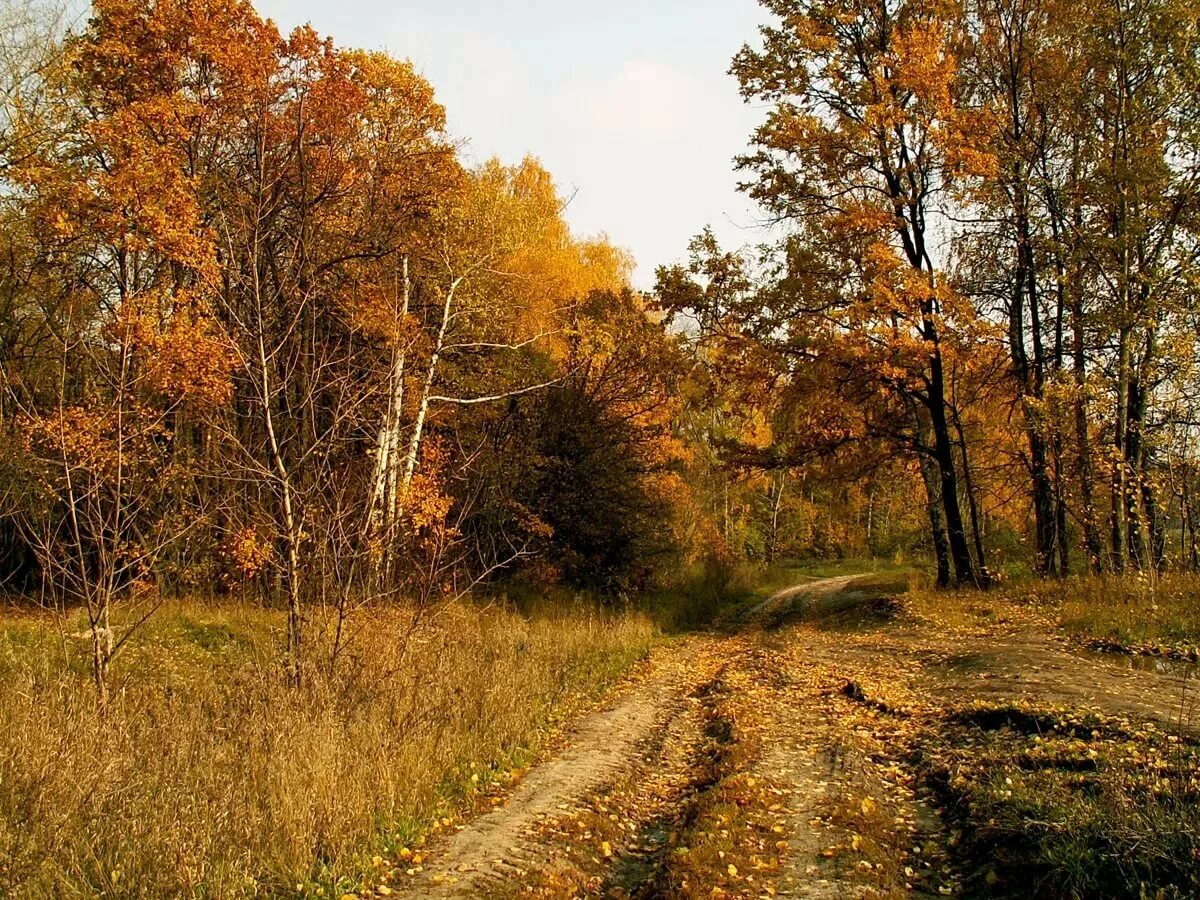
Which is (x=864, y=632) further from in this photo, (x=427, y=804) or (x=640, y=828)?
(x=427, y=804)

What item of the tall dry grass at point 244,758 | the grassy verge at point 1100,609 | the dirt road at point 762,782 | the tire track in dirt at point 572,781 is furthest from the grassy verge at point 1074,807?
the grassy verge at point 1100,609

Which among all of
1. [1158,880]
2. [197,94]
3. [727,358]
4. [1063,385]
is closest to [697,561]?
[727,358]

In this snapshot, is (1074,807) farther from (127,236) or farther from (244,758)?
(127,236)

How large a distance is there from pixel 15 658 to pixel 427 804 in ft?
21.7

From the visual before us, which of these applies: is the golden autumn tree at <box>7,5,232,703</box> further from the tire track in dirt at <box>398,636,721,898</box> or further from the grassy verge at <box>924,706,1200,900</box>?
the grassy verge at <box>924,706,1200,900</box>

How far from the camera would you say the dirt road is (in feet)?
16.8

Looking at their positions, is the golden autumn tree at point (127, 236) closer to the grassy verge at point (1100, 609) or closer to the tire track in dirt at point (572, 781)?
the tire track in dirt at point (572, 781)

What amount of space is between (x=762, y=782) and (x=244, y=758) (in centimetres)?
434

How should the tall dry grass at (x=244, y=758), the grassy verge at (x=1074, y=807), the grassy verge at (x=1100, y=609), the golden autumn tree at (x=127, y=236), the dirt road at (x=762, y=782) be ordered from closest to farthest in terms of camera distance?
1. the grassy verge at (x=1074, y=807)
2. the tall dry grass at (x=244, y=758)
3. the dirt road at (x=762, y=782)
4. the grassy verge at (x=1100, y=609)
5. the golden autumn tree at (x=127, y=236)

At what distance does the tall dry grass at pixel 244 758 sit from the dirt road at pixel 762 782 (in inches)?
24.6

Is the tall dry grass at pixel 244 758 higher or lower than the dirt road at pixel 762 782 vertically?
higher

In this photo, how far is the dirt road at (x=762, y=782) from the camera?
5105 millimetres

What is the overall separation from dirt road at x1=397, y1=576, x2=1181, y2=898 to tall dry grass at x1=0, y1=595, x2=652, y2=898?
624 mm

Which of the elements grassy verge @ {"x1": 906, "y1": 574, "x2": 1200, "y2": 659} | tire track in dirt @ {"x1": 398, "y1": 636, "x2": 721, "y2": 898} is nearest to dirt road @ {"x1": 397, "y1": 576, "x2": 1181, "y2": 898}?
tire track in dirt @ {"x1": 398, "y1": 636, "x2": 721, "y2": 898}
